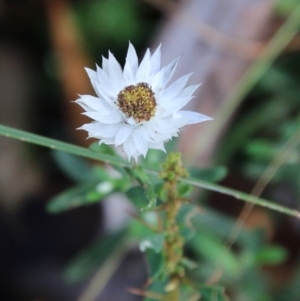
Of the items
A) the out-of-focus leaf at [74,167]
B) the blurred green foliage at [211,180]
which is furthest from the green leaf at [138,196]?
the out-of-focus leaf at [74,167]

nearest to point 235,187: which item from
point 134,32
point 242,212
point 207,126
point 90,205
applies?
point 242,212

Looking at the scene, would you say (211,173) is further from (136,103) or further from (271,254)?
(271,254)

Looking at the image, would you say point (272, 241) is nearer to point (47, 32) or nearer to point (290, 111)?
point (290, 111)

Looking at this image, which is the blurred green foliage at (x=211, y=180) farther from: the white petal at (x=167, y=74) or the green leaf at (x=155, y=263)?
the white petal at (x=167, y=74)

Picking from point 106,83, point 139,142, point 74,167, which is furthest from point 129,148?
point 74,167

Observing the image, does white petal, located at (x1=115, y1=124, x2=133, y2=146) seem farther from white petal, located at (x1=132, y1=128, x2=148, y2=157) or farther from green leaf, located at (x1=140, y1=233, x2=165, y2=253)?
green leaf, located at (x1=140, y1=233, x2=165, y2=253)
